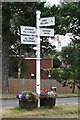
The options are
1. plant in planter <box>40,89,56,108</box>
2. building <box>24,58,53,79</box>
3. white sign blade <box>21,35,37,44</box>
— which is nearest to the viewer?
white sign blade <box>21,35,37,44</box>

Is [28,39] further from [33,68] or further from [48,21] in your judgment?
[33,68]

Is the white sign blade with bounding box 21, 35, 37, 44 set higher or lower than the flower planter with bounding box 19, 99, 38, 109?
higher

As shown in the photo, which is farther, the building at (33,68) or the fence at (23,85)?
the building at (33,68)

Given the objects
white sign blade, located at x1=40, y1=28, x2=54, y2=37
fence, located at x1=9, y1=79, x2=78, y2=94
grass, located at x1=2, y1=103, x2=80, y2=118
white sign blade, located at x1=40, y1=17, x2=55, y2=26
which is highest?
white sign blade, located at x1=40, y1=17, x2=55, y2=26

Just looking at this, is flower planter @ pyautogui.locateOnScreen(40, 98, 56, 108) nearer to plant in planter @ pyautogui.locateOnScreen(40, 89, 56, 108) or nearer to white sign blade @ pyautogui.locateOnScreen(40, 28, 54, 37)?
plant in planter @ pyautogui.locateOnScreen(40, 89, 56, 108)

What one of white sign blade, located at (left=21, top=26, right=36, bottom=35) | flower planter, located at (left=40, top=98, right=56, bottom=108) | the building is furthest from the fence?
white sign blade, located at (left=21, top=26, right=36, bottom=35)

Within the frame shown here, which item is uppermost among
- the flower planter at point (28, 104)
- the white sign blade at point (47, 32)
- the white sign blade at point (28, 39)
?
the white sign blade at point (47, 32)

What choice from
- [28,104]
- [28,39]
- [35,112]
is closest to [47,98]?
[28,104]

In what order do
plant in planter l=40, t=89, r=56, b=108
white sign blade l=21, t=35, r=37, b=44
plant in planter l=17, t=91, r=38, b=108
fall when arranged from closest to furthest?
plant in planter l=17, t=91, r=38, b=108
white sign blade l=21, t=35, r=37, b=44
plant in planter l=40, t=89, r=56, b=108

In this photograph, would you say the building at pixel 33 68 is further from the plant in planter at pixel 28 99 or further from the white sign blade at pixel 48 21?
the plant in planter at pixel 28 99

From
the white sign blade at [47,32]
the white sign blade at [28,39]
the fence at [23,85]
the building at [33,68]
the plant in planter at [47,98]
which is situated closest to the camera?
the white sign blade at [28,39]

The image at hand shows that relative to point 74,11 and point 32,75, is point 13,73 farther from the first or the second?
point 74,11

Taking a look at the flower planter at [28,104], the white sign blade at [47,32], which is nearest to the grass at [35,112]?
the flower planter at [28,104]

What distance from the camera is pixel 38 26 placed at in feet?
39.0
